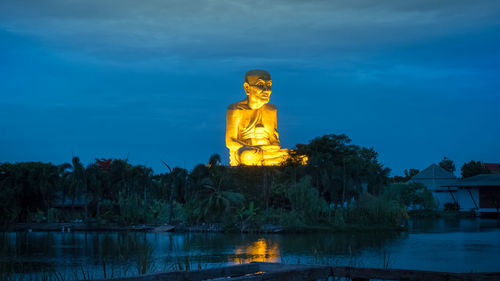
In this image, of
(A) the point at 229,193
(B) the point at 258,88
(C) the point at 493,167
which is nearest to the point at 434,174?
(C) the point at 493,167

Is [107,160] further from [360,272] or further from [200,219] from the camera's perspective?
[360,272]

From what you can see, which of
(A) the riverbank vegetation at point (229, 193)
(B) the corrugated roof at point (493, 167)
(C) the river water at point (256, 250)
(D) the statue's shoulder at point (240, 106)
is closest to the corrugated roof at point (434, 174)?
(B) the corrugated roof at point (493, 167)

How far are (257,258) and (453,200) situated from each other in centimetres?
3635

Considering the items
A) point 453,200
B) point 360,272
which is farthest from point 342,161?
point 360,272

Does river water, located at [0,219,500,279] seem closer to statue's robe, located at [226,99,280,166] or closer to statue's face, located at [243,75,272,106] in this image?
statue's robe, located at [226,99,280,166]

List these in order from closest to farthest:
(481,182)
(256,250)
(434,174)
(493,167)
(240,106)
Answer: (256,250), (240,106), (481,182), (434,174), (493,167)

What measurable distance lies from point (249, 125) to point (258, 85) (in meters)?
2.29

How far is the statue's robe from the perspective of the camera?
114 ft

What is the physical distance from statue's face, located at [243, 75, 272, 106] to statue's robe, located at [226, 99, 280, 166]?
78 cm

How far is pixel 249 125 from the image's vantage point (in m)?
35.1

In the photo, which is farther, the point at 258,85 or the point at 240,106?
the point at 240,106

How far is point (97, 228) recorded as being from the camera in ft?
99.5

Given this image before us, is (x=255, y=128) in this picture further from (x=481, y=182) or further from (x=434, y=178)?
(x=434, y=178)

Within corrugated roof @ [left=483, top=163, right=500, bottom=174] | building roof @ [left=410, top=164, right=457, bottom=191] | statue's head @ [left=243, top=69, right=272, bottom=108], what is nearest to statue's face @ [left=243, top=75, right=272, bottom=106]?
statue's head @ [left=243, top=69, right=272, bottom=108]
